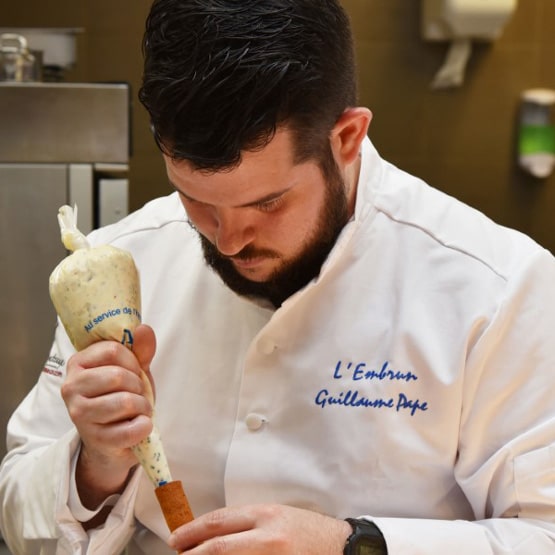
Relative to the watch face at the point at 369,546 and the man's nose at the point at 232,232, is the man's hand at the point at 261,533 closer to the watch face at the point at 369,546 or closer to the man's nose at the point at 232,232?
the watch face at the point at 369,546

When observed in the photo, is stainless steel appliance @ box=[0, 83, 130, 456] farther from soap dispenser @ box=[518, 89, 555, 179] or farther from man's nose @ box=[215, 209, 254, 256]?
soap dispenser @ box=[518, 89, 555, 179]

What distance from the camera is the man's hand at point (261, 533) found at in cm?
110

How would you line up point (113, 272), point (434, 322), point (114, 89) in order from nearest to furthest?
point (113, 272) → point (434, 322) → point (114, 89)

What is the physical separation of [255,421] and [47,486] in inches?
11.7

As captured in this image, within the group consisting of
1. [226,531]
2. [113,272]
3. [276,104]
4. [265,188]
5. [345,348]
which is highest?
[276,104]

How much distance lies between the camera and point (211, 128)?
1106 mm

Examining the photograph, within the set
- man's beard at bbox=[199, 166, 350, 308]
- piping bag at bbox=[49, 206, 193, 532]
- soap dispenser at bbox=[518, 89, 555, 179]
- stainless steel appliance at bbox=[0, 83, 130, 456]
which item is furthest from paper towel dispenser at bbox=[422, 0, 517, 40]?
piping bag at bbox=[49, 206, 193, 532]

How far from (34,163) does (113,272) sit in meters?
1.01

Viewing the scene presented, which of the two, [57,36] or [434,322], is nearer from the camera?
[434,322]

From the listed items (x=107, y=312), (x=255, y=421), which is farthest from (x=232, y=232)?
(x=255, y=421)


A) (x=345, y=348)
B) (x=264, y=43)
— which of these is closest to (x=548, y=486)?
(x=345, y=348)

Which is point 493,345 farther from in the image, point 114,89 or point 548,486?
point 114,89

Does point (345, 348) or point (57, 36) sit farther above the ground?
point (57, 36)

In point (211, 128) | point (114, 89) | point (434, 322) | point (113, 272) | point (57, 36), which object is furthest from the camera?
point (57, 36)
